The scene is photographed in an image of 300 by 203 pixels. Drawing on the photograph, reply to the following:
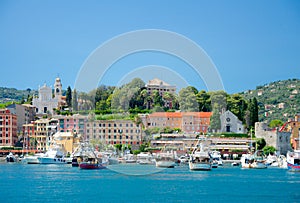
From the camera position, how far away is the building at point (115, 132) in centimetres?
9419

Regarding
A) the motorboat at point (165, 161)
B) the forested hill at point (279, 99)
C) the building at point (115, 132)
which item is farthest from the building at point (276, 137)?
the forested hill at point (279, 99)

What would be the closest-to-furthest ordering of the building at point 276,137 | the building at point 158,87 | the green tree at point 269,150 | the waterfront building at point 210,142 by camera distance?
the green tree at point 269,150
the waterfront building at point 210,142
the building at point 276,137
the building at point 158,87

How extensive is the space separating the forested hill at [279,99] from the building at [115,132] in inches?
2459

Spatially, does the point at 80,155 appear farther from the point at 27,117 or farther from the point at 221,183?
the point at 27,117

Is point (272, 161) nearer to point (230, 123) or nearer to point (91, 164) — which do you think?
point (230, 123)

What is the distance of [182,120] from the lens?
10006 centimetres

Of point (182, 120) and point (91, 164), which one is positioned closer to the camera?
point (91, 164)

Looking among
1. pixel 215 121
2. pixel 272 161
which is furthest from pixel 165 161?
pixel 215 121

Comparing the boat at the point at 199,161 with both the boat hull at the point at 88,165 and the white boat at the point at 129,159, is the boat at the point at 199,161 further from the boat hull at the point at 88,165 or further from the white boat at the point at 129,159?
the white boat at the point at 129,159

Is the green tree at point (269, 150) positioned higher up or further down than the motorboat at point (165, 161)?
higher up

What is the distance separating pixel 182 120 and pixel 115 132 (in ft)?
33.9

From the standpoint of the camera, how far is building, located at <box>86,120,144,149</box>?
309 feet

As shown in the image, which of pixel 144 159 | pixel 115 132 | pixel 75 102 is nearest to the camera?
pixel 144 159

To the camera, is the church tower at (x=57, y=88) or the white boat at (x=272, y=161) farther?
the church tower at (x=57, y=88)
